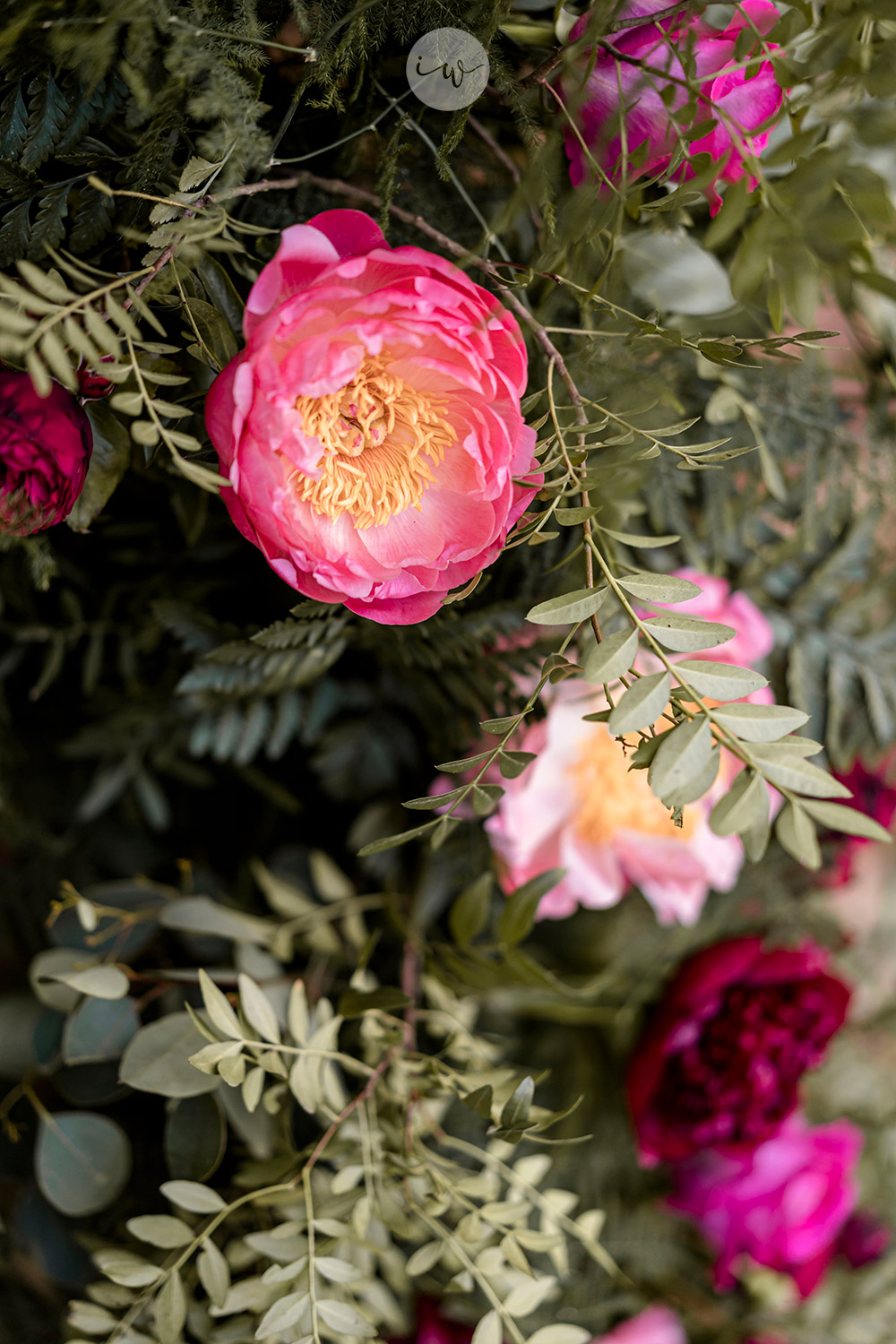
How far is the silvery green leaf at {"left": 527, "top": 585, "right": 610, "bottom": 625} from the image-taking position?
28 cm

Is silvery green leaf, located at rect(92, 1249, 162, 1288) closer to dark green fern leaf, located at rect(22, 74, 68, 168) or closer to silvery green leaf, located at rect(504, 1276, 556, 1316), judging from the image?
silvery green leaf, located at rect(504, 1276, 556, 1316)

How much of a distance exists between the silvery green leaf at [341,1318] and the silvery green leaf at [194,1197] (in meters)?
0.06

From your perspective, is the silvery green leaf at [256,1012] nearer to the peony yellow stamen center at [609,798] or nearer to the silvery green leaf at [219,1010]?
the silvery green leaf at [219,1010]

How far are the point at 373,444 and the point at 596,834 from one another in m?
0.27

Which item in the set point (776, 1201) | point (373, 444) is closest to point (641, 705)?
point (373, 444)

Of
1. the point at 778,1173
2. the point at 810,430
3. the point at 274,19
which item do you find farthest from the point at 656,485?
the point at 778,1173

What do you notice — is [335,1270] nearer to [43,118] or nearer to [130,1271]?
[130,1271]

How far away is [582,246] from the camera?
0.30m

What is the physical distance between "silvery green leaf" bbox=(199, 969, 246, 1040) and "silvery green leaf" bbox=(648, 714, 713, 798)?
0.20 meters

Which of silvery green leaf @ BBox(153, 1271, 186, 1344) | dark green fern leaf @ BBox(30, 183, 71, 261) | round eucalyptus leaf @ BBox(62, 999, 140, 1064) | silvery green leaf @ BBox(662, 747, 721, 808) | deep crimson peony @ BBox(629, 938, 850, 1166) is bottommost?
deep crimson peony @ BBox(629, 938, 850, 1166)

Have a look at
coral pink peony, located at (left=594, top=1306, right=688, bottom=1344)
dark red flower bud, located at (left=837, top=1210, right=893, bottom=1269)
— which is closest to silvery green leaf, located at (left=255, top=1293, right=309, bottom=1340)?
coral pink peony, located at (left=594, top=1306, right=688, bottom=1344)

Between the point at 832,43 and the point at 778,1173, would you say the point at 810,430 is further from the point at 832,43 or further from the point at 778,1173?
the point at 778,1173

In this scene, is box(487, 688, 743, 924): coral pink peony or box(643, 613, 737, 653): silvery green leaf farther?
box(487, 688, 743, 924): coral pink peony

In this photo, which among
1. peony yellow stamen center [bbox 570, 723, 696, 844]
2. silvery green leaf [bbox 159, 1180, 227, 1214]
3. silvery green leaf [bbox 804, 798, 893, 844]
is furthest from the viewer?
peony yellow stamen center [bbox 570, 723, 696, 844]
